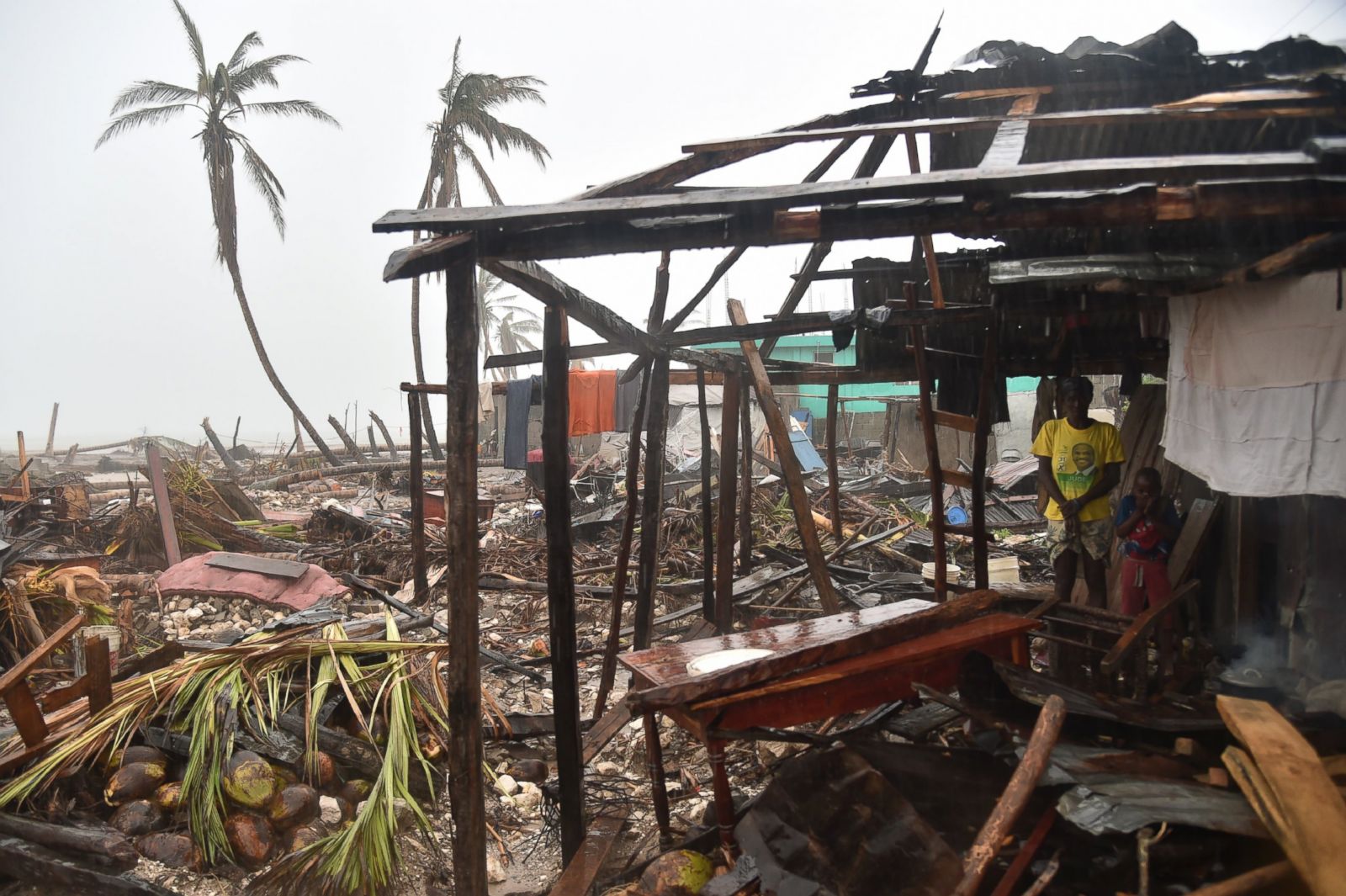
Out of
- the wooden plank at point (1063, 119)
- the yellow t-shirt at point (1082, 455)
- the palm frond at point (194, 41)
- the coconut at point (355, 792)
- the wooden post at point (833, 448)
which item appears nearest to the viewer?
the wooden plank at point (1063, 119)

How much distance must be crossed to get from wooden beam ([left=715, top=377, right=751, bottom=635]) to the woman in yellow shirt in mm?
2381

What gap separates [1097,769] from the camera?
285cm

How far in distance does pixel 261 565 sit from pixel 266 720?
4.66m

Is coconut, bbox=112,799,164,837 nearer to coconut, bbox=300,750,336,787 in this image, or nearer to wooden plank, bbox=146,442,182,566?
coconut, bbox=300,750,336,787

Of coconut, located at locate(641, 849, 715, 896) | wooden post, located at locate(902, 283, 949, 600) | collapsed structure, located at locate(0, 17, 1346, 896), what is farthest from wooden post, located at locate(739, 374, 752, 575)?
coconut, located at locate(641, 849, 715, 896)

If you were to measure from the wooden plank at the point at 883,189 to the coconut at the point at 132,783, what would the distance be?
3.40m

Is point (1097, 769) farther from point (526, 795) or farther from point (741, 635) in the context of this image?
point (526, 795)

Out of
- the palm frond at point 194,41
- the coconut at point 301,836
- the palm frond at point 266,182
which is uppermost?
the palm frond at point 194,41

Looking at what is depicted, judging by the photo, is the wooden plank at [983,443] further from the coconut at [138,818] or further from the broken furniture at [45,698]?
the broken furniture at [45,698]

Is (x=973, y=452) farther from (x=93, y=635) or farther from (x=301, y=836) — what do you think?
(x=93, y=635)

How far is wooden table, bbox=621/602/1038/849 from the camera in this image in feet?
10.2

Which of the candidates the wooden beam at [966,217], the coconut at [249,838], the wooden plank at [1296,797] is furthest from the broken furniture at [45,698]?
the wooden plank at [1296,797]

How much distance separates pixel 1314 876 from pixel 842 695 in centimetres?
161

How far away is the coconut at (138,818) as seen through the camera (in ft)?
12.8
